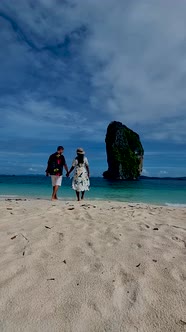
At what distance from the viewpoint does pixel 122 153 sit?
291 feet

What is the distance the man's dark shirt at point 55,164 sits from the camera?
1155 cm

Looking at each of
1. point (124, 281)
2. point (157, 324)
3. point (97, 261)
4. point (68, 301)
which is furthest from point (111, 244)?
point (157, 324)

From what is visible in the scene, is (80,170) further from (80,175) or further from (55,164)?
(55,164)

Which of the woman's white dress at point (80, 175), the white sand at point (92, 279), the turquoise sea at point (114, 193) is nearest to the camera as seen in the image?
the white sand at point (92, 279)

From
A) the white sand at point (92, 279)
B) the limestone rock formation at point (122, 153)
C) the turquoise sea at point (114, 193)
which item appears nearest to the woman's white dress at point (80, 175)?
the turquoise sea at point (114, 193)

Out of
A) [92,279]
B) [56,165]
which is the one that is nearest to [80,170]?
[56,165]

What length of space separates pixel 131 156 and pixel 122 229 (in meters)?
87.0

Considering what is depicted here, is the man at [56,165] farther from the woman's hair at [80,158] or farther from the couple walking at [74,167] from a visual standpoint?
the woman's hair at [80,158]

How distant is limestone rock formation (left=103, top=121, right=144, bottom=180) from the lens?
86375 millimetres

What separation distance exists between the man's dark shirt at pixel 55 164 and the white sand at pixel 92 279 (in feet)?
21.0

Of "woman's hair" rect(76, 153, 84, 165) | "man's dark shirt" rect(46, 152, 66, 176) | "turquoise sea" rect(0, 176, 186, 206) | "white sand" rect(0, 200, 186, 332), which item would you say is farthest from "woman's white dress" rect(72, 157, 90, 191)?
"white sand" rect(0, 200, 186, 332)

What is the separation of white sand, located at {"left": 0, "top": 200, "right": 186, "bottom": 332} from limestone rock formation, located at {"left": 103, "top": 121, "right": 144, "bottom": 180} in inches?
3148

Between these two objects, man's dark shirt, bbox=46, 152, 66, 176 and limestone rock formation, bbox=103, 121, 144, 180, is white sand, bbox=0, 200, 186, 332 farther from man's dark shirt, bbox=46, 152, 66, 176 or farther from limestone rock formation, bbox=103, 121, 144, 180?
limestone rock formation, bbox=103, 121, 144, 180

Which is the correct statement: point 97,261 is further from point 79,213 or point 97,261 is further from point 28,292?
point 79,213
